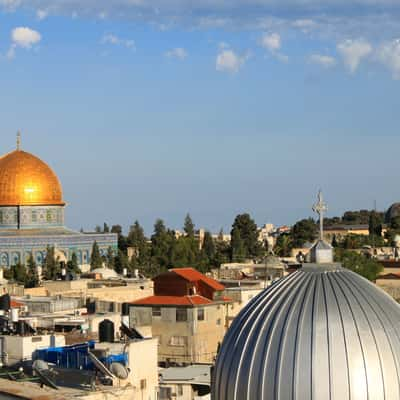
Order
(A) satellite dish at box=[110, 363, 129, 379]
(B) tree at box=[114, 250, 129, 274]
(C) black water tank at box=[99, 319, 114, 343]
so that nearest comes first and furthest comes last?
(A) satellite dish at box=[110, 363, 129, 379]
(C) black water tank at box=[99, 319, 114, 343]
(B) tree at box=[114, 250, 129, 274]

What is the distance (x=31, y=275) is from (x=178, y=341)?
1834cm

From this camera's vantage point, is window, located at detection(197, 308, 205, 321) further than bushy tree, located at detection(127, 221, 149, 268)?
No

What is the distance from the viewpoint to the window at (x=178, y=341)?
29.5m

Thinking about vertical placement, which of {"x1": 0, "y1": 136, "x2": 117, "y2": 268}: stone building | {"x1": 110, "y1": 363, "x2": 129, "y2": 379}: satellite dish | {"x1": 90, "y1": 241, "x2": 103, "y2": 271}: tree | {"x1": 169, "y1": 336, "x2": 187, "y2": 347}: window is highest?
{"x1": 0, "y1": 136, "x2": 117, "y2": 268}: stone building

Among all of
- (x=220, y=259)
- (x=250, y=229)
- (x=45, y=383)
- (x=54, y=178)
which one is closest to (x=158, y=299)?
(x=45, y=383)

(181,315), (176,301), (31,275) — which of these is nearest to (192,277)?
(176,301)

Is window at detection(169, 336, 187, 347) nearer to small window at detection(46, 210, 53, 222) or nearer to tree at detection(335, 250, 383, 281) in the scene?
tree at detection(335, 250, 383, 281)

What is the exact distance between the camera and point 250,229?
6481 centimetres

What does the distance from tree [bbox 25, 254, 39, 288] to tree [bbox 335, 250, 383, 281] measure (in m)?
12.4

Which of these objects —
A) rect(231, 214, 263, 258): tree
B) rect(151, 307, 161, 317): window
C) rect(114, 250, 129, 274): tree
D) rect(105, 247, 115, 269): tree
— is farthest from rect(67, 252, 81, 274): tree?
rect(151, 307, 161, 317): window

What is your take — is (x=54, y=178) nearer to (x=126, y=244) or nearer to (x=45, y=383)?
(x=126, y=244)

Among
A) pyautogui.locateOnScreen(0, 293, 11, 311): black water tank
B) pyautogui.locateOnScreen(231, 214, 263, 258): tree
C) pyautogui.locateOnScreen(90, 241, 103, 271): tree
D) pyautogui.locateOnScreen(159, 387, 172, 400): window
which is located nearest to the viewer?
pyautogui.locateOnScreen(159, 387, 172, 400): window

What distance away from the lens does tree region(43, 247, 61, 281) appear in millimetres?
47469

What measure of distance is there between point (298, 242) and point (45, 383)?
5137 cm
